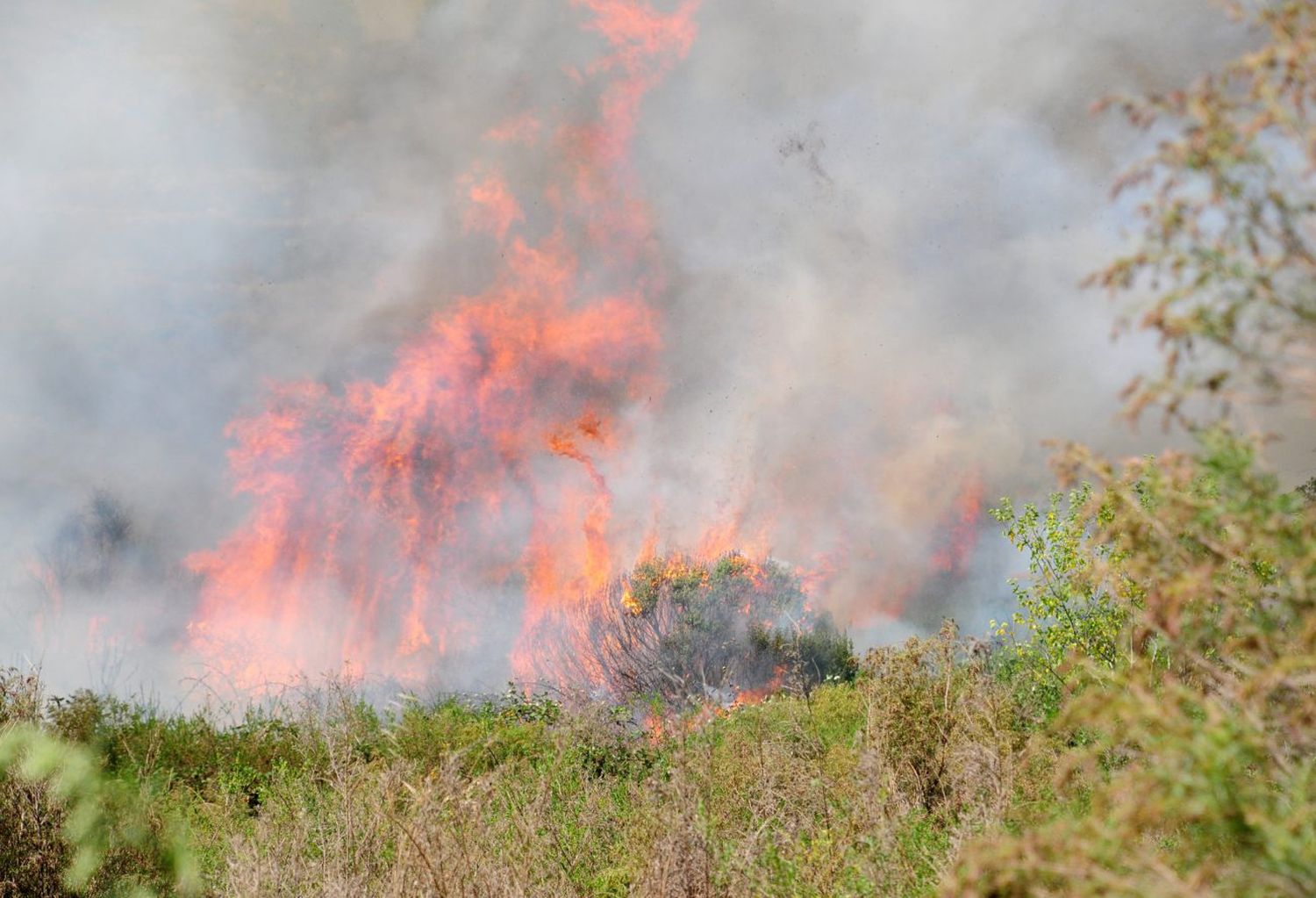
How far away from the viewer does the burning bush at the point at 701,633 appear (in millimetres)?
15500

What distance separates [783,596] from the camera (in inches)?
750

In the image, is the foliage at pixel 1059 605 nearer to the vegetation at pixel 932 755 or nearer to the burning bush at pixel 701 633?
the vegetation at pixel 932 755

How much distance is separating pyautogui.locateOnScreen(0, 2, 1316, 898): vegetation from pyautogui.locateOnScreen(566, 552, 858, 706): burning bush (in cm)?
14

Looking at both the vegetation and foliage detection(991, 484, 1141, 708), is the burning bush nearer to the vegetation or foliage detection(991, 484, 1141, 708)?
the vegetation

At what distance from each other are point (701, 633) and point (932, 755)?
8.48 metres

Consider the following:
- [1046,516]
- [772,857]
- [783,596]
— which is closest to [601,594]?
[783,596]

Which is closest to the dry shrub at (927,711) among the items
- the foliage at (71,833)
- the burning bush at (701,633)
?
the foliage at (71,833)

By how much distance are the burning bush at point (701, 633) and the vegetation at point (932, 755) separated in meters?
0.14

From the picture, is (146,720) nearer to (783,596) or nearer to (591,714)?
(591,714)

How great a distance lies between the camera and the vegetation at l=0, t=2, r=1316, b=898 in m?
1.74

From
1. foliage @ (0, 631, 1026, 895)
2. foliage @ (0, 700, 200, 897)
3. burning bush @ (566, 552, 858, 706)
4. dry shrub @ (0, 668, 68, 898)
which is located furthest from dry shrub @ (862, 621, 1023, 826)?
burning bush @ (566, 552, 858, 706)

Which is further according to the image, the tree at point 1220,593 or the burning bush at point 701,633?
the burning bush at point 701,633

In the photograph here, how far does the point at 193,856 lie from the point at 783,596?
14.0 metres

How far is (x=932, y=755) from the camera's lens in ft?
26.0
